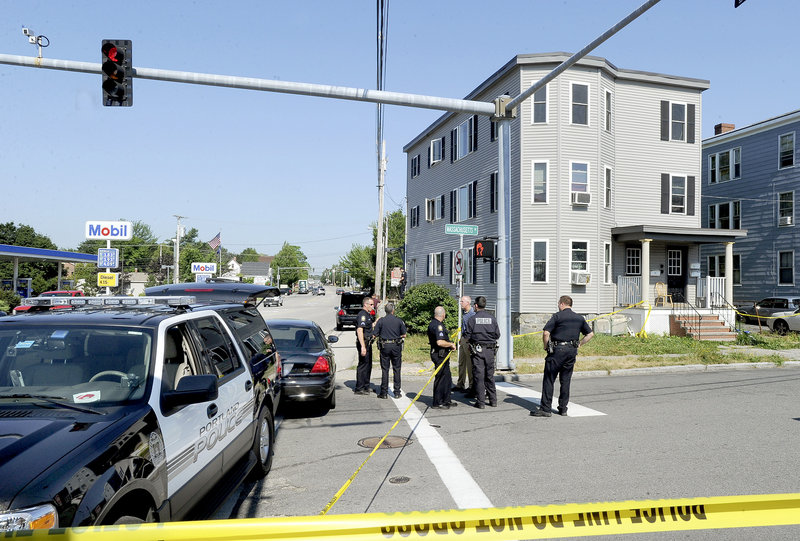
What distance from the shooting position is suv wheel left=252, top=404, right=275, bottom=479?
19.3 ft

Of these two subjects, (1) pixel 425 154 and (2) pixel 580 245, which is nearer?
(2) pixel 580 245

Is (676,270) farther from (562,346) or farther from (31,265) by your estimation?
(31,265)

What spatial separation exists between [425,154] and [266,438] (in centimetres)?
3158

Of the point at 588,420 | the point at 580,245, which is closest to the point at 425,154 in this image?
the point at 580,245

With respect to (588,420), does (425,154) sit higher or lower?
higher

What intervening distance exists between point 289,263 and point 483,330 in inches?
5950

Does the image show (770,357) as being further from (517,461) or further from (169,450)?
(169,450)

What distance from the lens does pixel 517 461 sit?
6.80 metres

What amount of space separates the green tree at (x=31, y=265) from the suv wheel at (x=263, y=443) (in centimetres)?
6151

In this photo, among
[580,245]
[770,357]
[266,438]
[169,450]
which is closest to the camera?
[169,450]

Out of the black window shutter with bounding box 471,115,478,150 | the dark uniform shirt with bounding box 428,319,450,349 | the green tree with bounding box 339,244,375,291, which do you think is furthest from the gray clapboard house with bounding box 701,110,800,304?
the green tree with bounding box 339,244,375,291

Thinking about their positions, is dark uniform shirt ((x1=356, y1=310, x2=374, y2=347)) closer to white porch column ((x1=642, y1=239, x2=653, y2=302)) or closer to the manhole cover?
the manhole cover

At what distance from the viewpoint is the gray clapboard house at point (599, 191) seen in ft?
78.8

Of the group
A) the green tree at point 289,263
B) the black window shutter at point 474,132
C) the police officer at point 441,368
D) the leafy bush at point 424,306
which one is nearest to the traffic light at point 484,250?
the police officer at point 441,368
